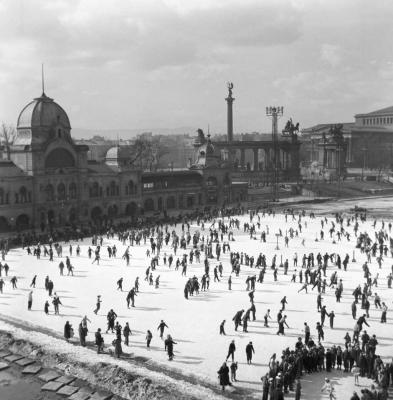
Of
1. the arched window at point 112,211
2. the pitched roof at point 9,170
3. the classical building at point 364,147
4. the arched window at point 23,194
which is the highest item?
the classical building at point 364,147

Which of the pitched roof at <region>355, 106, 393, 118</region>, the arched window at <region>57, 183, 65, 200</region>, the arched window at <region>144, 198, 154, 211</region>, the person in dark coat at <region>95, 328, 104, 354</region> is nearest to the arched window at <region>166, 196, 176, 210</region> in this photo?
the arched window at <region>144, 198, 154, 211</region>

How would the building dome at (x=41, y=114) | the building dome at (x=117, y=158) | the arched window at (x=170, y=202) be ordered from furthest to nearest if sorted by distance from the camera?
the arched window at (x=170, y=202)
the building dome at (x=117, y=158)
the building dome at (x=41, y=114)

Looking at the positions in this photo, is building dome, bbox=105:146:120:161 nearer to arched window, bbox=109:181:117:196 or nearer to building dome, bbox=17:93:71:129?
arched window, bbox=109:181:117:196

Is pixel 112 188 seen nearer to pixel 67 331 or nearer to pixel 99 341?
pixel 67 331

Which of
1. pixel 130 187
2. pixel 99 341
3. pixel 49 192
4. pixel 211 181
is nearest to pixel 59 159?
pixel 49 192

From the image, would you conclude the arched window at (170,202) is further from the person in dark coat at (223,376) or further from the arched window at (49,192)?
the person in dark coat at (223,376)

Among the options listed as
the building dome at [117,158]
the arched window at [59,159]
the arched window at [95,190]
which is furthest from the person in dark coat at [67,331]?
the building dome at [117,158]
